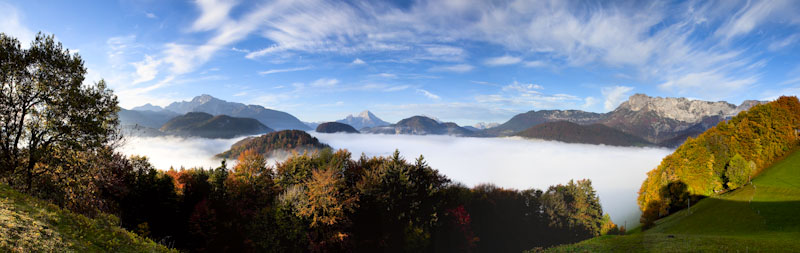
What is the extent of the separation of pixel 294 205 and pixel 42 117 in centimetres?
2071

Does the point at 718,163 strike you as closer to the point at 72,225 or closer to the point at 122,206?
the point at 72,225

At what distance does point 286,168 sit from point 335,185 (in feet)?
32.4

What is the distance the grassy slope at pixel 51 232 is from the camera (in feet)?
29.4

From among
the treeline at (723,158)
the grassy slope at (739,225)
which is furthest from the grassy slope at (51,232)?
the treeline at (723,158)

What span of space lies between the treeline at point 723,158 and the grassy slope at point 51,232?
7327 cm

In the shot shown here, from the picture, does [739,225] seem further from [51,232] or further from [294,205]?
[51,232]

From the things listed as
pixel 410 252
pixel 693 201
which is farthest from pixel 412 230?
pixel 693 201

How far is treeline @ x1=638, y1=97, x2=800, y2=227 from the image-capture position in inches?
2261

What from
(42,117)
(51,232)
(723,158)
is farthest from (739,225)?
(42,117)

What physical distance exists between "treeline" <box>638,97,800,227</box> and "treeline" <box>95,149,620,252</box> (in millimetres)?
40477

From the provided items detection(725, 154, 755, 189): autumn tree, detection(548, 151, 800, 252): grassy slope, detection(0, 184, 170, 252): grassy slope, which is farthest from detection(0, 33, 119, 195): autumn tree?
detection(725, 154, 755, 189): autumn tree

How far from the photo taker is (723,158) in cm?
6056

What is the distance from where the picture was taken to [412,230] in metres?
40.6

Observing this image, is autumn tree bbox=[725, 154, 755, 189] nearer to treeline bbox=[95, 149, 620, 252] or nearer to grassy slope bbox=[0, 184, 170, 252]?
treeline bbox=[95, 149, 620, 252]
